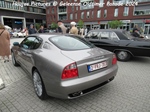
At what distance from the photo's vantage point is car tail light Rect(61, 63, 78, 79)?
7.11ft

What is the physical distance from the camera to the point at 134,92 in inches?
122

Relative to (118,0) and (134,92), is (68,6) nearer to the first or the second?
(118,0)

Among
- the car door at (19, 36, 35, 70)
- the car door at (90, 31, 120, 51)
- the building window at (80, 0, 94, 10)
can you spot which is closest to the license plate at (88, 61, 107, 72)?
the car door at (19, 36, 35, 70)

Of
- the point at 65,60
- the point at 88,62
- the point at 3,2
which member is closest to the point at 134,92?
the point at 88,62

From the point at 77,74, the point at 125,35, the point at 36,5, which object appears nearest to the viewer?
the point at 77,74

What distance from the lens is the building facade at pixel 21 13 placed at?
38106mm

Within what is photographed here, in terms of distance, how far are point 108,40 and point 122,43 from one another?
2.44 feet

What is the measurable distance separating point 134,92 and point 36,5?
5450 cm

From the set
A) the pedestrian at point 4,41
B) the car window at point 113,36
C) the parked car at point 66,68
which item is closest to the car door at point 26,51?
the parked car at point 66,68

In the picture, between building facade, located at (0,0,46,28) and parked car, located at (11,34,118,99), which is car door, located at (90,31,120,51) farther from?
building facade, located at (0,0,46,28)

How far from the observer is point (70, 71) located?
2.21 meters

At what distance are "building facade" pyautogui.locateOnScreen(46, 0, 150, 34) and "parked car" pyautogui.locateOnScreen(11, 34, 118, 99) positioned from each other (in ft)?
104

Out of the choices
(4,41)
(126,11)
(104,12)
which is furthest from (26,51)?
(104,12)

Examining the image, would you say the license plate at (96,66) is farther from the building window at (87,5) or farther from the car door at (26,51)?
the building window at (87,5)
